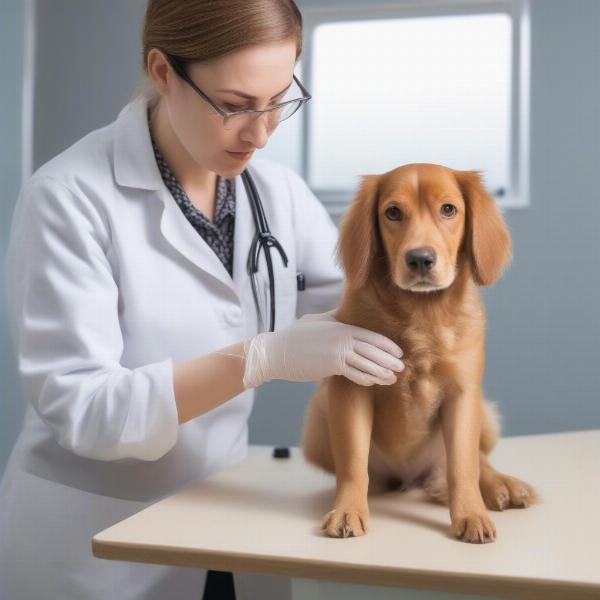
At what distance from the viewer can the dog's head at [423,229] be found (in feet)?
3.79

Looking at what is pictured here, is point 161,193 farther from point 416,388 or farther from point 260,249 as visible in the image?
point 416,388

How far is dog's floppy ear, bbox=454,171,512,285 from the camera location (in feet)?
4.02

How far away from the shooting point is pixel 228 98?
1.39 m

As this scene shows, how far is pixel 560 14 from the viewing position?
360 cm

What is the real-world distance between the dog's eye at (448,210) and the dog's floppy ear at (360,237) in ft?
0.35

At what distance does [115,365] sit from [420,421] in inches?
19.5

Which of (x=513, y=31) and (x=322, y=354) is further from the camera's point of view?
(x=513, y=31)

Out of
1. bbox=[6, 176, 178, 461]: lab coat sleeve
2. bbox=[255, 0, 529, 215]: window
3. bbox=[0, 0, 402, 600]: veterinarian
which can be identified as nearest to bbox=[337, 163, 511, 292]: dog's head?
bbox=[0, 0, 402, 600]: veterinarian

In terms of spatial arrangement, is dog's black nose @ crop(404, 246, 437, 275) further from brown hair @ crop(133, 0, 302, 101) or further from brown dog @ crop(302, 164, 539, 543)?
brown hair @ crop(133, 0, 302, 101)

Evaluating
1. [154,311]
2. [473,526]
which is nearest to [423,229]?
[473,526]

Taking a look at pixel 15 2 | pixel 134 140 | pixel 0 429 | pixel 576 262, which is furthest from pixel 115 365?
pixel 576 262

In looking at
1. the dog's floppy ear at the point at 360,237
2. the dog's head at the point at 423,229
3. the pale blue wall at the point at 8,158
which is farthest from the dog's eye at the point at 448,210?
the pale blue wall at the point at 8,158

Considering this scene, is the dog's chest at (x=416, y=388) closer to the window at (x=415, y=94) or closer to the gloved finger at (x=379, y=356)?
the gloved finger at (x=379, y=356)

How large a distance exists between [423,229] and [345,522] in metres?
0.42
